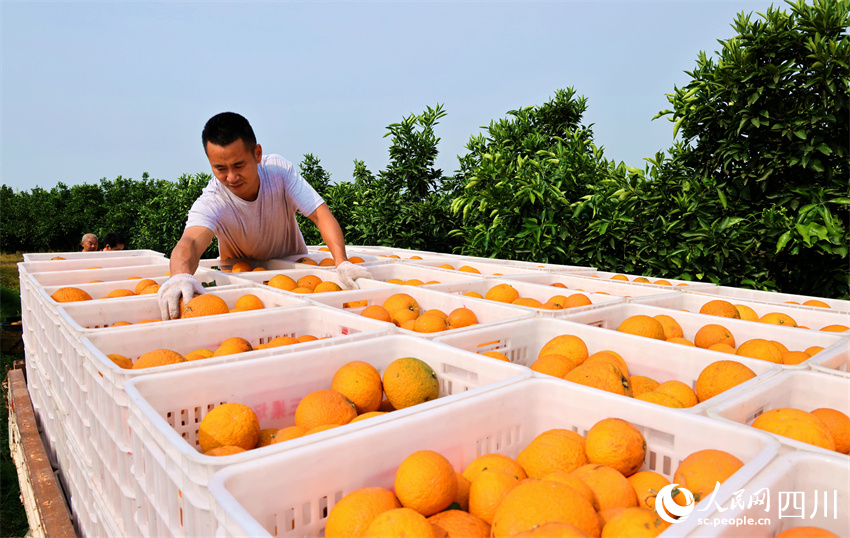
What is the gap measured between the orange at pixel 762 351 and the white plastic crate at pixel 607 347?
18 centimetres

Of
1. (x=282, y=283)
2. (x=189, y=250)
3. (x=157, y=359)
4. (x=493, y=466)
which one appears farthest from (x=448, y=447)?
(x=189, y=250)

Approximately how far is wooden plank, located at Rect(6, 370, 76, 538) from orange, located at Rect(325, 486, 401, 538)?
2108mm

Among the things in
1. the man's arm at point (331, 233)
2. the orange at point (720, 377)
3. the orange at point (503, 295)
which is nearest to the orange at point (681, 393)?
the orange at point (720, 377)

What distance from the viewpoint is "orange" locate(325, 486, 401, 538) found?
98cm

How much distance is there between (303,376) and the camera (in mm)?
1692

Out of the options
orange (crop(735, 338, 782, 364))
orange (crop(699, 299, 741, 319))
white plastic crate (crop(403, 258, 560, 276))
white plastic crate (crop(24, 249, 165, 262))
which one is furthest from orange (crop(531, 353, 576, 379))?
white plastic crate (crop(24, 249, 165, 262))

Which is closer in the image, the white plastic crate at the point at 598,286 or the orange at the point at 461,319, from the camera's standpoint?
the orange at the point at 461,319

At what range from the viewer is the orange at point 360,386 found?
1.58m

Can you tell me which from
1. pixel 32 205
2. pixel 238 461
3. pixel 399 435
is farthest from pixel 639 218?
pixel 32 205

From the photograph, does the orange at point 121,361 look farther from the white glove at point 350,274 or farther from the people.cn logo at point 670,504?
the people.cn logo at point 670,504

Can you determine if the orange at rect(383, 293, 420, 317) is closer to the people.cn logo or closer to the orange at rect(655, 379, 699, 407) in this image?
the orange at rect(655, 379, 699, 407)

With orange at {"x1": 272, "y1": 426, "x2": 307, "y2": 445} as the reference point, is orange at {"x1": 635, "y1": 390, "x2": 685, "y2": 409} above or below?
above

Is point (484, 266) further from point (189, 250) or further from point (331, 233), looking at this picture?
point (189, 250)

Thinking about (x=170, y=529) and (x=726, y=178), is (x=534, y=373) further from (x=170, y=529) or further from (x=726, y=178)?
(x=726, y=178)
